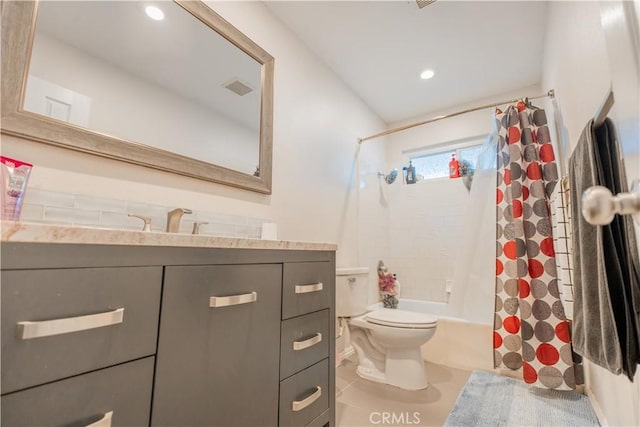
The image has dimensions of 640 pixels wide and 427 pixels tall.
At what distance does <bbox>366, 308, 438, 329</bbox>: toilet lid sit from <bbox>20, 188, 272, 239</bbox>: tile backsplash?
1228mm

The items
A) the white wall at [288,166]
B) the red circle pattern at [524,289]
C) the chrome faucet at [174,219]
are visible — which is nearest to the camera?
the white wall at [288,166]

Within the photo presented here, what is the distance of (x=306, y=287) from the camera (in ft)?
3.51

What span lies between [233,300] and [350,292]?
4.51 feet

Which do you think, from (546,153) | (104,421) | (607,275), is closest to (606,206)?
(607,275)

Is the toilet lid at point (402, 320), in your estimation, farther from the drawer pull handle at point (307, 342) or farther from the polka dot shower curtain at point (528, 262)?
the drawer pull handle at point (307, 342)

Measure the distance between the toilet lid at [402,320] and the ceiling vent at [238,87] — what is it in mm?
1696

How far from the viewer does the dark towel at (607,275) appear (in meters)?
0.64

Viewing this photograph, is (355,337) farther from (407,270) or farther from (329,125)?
(329,125)

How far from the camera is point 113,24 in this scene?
113 centimetres

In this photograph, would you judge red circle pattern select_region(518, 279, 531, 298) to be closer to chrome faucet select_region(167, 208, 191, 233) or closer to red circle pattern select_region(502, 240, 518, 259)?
red circle pattern select_region(502, 240, 518, 259)

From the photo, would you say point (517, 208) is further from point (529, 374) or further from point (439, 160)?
point (439, 160)

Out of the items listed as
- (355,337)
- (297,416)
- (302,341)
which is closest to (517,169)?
(355,337)

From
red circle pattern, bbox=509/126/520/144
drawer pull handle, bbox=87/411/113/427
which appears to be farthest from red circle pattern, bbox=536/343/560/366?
drawer pull handle, bbox=87/411/113/427

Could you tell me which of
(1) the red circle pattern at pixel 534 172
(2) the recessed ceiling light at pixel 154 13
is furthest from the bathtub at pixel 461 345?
(2) the recessed ceiling light at pixel 154 13
